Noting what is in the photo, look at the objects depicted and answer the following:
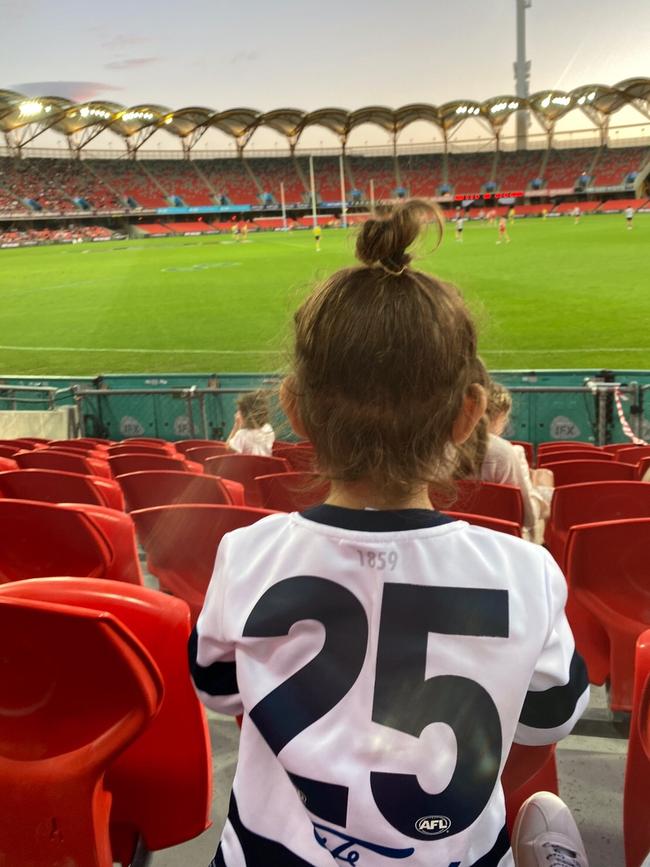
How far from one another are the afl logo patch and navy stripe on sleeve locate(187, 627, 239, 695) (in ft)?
1.42

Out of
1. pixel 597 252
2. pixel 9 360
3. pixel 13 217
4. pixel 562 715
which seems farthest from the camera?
pixel 13 217

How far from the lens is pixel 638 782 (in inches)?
60.4

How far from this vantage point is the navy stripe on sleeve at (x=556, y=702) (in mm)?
1240

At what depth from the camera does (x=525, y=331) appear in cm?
1470

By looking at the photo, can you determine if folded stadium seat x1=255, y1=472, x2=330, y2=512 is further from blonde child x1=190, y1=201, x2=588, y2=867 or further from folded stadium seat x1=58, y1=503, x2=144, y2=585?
blonde child x1=190, y1=201, x2=588, y2=867

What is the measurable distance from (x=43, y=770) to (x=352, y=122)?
243ft

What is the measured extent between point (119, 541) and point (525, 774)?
5.47 ft

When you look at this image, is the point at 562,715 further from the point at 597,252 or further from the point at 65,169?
the point at 65,169

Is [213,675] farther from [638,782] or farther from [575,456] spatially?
[575,456]

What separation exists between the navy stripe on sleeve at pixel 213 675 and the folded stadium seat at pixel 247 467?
3053mm

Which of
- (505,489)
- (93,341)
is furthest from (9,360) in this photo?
(505,489)

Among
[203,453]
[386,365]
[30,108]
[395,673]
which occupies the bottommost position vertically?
[203,453]

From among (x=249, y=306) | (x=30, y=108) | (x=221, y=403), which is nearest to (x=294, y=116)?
(x=30, y=108)

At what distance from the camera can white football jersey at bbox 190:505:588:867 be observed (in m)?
1.13
